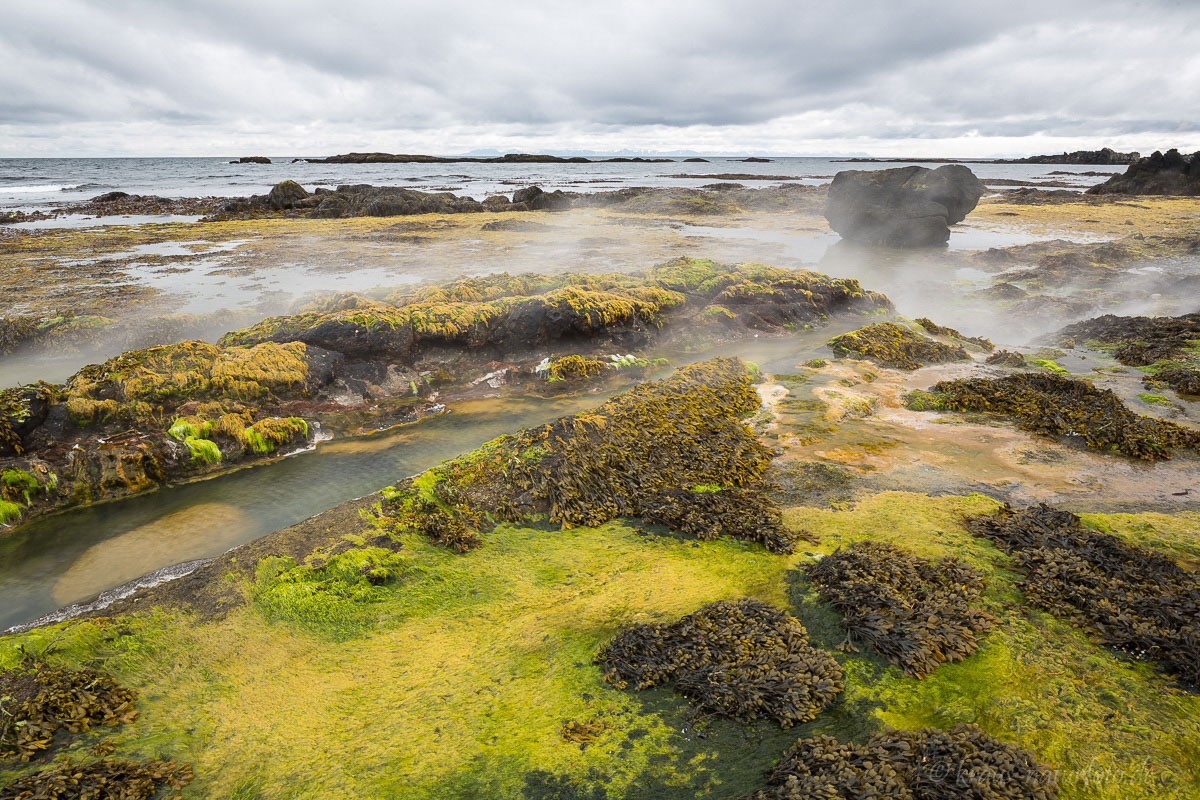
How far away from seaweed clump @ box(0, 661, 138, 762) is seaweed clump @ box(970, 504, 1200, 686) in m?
6.69

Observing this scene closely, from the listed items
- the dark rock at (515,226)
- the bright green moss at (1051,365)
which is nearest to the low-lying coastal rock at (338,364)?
the bright green moss at (1051,365)

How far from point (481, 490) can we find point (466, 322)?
6.35 m

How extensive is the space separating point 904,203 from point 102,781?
31948mm

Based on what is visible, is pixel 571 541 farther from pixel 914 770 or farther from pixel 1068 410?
pixel 1068 410

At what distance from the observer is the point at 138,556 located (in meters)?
6.20

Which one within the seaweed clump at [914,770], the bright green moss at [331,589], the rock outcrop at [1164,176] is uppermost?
the rock outcrop at [1164,176]

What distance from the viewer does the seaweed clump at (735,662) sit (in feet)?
A: 11.4

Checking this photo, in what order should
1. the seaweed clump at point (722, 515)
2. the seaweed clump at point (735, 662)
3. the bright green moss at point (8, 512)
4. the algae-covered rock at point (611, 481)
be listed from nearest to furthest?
1. the seaweed clump at point (735, 662)
2. the seaweed clump at point (722, 515)
3. the algae-covered rock at point (611, 481)
4. the bright green moss at point (8, 512)

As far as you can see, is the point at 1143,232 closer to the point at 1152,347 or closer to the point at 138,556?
the point at 1152,347

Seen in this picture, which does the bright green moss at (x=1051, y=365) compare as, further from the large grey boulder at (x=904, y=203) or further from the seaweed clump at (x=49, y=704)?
the large grey boulder at (x=904, y=203)

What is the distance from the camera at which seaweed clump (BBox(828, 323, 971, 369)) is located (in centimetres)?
1112

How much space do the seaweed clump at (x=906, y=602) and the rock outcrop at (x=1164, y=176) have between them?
2726 inches

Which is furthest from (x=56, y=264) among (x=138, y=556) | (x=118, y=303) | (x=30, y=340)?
(x=138, y=556)

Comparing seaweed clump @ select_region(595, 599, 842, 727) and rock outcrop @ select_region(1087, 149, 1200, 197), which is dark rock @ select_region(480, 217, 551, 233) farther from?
rock outcrop @ select_region(1087, 149, 1200, 197)
